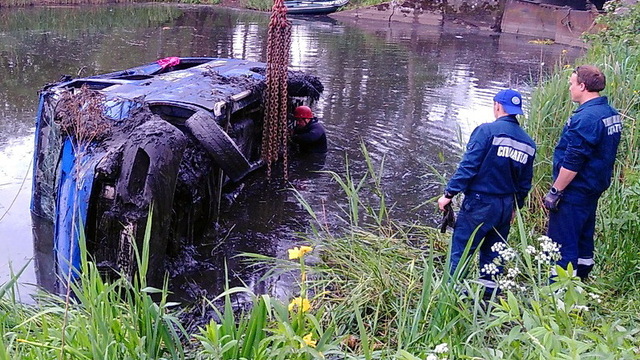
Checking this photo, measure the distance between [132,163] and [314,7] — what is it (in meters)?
26.5

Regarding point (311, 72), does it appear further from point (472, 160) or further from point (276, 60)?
point (472, 160)

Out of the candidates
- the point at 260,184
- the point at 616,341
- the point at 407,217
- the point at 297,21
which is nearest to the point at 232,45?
the point at 297,21

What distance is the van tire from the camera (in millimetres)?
5004

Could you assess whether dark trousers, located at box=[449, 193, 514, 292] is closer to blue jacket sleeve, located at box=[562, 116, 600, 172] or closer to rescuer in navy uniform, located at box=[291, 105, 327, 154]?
blue jacket sleeve, located at box=[562, 116, 600, 172]

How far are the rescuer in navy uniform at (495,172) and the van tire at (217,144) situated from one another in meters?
1.76

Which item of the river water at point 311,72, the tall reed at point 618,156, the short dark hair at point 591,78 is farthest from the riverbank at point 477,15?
the short dark hair at point 591,78

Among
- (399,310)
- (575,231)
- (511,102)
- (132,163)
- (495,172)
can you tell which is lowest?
(399,310)

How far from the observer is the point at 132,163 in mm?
4379

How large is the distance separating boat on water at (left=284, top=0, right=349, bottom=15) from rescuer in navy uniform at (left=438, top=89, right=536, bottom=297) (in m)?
26.3

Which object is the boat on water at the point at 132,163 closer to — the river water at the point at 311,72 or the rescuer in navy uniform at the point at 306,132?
the river water at the point at 311,72

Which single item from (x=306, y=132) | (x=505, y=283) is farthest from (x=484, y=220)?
(x=306, y=132)

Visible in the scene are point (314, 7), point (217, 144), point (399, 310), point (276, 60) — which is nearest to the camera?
point (399, 310)

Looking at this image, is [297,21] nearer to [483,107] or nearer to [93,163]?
[483,107]

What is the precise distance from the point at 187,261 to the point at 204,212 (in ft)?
1.71
